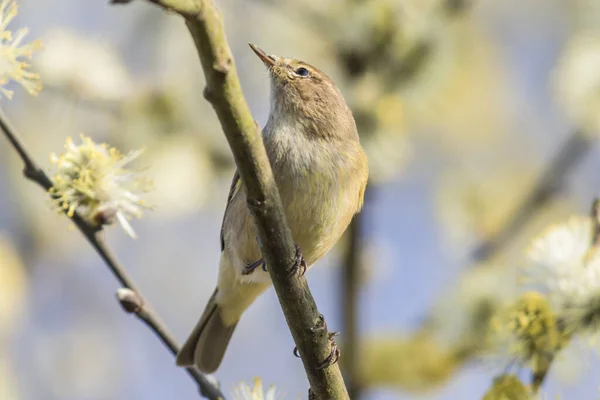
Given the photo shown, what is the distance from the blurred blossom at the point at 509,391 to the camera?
200cm

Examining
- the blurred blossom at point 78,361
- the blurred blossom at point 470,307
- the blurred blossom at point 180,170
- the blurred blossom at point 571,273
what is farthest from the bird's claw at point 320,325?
the blurred blossom at point 78,361

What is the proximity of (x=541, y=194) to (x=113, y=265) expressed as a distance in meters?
2.50

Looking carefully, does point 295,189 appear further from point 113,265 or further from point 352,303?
point 352,303

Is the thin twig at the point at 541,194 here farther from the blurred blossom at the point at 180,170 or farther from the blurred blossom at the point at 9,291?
the blurred blossom at the point at 9,291

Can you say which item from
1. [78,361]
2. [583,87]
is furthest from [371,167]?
[78,361]

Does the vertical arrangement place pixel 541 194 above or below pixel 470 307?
above

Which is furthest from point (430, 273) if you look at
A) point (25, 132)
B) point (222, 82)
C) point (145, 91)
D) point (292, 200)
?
point (222, 82)

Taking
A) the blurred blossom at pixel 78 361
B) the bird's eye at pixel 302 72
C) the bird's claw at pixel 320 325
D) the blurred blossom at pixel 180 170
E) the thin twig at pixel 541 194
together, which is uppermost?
the blurred blossom at pixel 78 361

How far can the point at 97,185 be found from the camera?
2.12m

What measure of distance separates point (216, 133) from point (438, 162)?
2077 mm

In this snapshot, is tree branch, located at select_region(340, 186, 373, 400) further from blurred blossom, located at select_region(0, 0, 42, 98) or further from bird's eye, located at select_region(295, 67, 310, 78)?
blurred blossom, located at select_region(0, 0, 42, 98)

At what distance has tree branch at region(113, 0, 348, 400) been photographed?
1.31 m

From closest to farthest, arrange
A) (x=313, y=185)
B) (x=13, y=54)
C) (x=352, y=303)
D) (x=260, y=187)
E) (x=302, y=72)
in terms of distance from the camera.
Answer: (x=260, y=187)
(x=13, y=54)
(x=313, y=185)
(x=302, y=72)
(x=352, y=303)

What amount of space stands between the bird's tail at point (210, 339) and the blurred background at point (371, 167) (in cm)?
47
